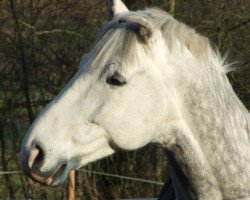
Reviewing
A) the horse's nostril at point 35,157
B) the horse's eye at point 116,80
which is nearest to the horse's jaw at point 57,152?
the horse's nostril at point 35,157

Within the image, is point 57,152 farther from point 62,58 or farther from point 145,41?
point 62,58

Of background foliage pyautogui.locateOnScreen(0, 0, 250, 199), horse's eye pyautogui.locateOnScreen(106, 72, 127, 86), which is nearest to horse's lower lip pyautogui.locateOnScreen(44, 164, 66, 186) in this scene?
horse's eye pyautogui.locateOnScreen(106, 72, 127, 86)

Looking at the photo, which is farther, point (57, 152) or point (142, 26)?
point (142, 26)

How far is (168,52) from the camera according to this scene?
112 inches

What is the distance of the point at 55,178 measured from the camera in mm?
2732

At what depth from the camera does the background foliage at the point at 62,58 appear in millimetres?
10266

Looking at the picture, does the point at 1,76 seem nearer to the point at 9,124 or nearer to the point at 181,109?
the point at 9,124

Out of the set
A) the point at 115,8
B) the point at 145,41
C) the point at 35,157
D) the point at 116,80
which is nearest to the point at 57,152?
the point at 35,157

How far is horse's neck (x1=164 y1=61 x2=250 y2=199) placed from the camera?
2.85 metres

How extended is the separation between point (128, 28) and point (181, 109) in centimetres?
41

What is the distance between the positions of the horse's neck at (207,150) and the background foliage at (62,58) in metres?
7.19

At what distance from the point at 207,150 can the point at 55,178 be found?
0.66 meters

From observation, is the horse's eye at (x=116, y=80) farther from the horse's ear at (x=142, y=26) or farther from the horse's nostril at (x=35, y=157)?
the horse's nostril at (x=35, y=157)

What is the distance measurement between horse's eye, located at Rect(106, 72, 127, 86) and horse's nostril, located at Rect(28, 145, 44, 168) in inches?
15.9
